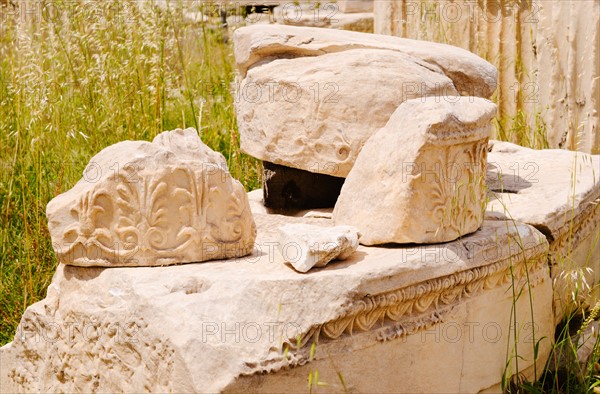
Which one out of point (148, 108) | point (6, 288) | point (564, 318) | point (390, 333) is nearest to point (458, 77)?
point (564, 318)

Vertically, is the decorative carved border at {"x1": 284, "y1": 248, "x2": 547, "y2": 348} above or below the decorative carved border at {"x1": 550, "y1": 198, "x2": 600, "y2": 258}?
above

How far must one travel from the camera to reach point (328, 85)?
12.3ft

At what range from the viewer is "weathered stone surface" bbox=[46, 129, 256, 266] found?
309 centimetres

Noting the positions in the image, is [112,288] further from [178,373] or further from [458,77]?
[458,77]

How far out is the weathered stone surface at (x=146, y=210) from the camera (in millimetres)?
3094

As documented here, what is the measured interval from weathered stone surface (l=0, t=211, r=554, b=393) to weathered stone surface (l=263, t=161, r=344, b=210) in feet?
1.95

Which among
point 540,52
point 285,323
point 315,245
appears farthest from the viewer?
point 540,52

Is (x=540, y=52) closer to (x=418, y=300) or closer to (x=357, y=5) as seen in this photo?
(x=418, y=300)

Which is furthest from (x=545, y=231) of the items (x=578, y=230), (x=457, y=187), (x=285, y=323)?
(x=285, y=323)

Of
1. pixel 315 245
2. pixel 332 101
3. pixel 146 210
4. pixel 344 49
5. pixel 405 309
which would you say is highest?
pixel 344 49

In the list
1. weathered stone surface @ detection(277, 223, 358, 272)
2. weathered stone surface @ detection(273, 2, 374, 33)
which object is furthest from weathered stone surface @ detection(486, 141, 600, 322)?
weathered stone surface @ detection(273, 2, 374, 33)

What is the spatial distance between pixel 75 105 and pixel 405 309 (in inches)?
107

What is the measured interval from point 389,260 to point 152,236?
0.82 m

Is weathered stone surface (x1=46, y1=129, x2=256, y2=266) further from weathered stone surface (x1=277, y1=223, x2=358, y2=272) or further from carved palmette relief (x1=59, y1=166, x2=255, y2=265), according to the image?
weathered stone surface (x1=277, y1=223, x2=358, y2=272)
